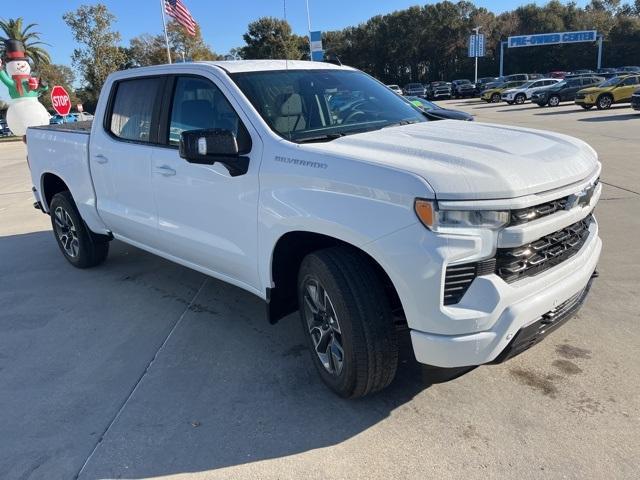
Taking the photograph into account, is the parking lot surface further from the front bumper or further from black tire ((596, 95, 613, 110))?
black tire ((596, 95, 613, 110))

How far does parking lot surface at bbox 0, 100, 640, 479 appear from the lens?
8.62ft

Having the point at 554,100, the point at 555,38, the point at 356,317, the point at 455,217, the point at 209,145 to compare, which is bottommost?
the point at 554,100

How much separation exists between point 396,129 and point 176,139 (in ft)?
5.21

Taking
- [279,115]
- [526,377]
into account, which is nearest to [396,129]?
[279,115]

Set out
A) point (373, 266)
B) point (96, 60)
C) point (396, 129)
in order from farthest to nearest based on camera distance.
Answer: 1. point (96, 60)
2. point (396, 129)
3. point (373, 266)

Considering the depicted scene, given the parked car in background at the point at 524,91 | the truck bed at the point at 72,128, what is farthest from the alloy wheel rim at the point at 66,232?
the parked car in background at the point at 524,91

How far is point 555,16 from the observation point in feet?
227

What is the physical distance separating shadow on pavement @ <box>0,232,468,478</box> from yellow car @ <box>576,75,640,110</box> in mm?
24793

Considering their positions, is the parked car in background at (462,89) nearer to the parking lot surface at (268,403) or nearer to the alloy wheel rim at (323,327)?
the parking lot surface at (268,403)

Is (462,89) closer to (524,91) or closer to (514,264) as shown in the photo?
(524,91)

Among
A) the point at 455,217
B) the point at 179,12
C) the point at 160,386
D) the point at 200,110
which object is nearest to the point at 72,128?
the point at 200,110

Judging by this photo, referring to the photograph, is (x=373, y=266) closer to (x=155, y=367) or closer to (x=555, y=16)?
(x=155, y=367)

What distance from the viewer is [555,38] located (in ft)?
200

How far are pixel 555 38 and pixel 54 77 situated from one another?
5645 cm
